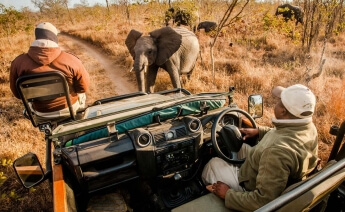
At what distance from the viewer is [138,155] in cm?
217

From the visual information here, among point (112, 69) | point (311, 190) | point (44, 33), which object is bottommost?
point (112, 69)

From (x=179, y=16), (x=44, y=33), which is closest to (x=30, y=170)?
(x=44, y=33)

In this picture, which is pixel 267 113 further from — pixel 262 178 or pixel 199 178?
pixel 262 178

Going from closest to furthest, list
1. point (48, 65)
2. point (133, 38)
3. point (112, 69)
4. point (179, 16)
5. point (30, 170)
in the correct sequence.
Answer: point (30, 170), point (48, 65), point (133, 38), point (112, 69), point (179, 16)

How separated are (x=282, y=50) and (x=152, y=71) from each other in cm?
626

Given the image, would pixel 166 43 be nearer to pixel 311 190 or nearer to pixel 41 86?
pixel 41 86

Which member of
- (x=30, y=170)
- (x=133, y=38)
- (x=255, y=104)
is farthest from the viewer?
(x=133, y=38)

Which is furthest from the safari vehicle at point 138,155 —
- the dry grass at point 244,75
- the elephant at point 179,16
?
the elephant at point 179,16

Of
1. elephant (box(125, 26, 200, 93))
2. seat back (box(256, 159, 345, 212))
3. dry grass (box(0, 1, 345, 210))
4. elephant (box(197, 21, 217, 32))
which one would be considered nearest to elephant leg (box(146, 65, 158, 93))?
elephant (box(125, 26, 200, 93))

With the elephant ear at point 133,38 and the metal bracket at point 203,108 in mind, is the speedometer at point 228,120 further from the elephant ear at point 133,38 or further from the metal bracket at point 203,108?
the elephant ear at point 133,38

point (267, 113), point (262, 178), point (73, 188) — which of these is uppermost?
point (262, 178)

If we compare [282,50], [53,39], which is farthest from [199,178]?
[282,50]

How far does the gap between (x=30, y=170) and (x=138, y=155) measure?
0.90m

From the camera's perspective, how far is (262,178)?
5.65ft
